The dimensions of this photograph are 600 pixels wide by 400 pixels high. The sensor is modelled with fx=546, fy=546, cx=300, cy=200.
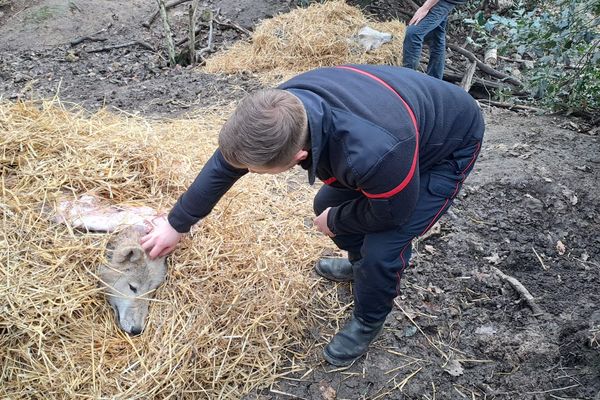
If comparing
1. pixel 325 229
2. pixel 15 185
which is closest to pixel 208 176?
pixel 325 229

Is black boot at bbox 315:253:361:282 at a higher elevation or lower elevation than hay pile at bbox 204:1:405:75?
higher

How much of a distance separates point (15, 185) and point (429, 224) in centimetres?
205

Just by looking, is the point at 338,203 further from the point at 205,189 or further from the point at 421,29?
the point at 421,29

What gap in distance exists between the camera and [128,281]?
102 inches

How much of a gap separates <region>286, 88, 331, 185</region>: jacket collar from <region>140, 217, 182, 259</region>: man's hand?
846 mm

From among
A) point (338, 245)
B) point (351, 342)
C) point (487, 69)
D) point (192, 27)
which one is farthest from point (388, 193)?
point (487, 69)

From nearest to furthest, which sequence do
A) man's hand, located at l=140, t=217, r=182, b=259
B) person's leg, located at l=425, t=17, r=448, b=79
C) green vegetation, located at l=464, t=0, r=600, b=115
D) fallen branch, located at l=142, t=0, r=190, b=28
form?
man's hand, located at l=140, t=217, r=182, b=259 < green vegetation, located at l=464, t=0, r=600, b=115 < person's leg, located at l=425, t=17, r=448, b=79 < fallen branch, located at l=142, t=0, r=190, b=28

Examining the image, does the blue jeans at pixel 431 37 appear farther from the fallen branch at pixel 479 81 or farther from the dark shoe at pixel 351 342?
the dark shoe at pixel 351 342

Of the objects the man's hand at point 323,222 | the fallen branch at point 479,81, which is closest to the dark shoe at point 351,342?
the man's hand at point 323,222

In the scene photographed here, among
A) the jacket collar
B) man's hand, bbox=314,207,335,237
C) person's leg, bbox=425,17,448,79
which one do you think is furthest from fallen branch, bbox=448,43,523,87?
the jacket collar

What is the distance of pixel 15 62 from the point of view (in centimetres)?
679

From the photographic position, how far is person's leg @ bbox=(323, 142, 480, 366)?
240 cm

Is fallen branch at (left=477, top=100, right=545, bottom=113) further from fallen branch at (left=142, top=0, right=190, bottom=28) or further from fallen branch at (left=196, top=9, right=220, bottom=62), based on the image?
fallen branch at (left=142, top=0, right=190, bottom=28)

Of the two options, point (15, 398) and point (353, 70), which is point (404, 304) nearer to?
point (353, 70)
